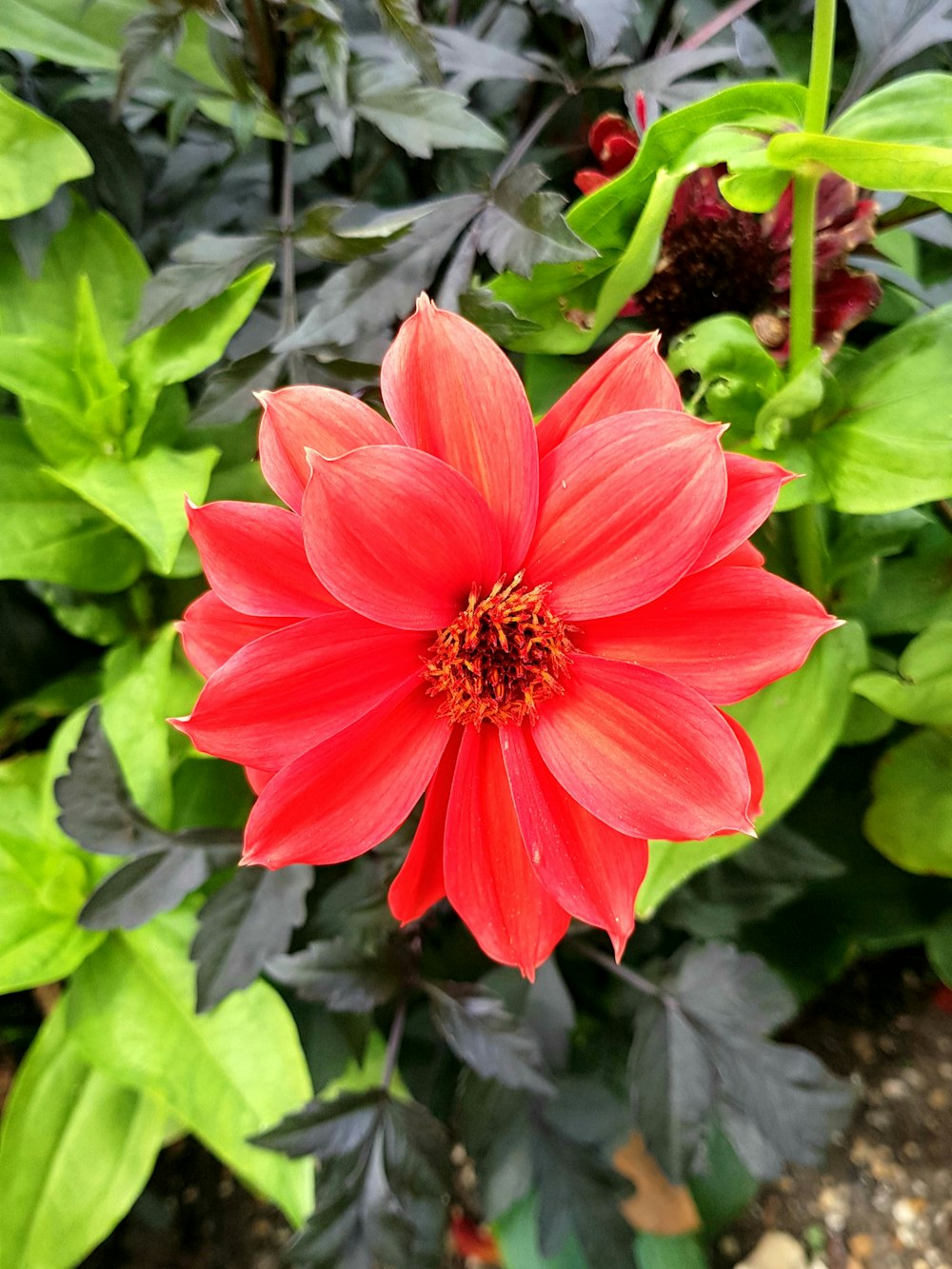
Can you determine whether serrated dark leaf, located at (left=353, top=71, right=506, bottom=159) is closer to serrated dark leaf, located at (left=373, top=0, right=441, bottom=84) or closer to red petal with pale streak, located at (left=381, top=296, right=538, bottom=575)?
serrated dark leaf, located at (left=373, top=0, right=441, bottom=84)

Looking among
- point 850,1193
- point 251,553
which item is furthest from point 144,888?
point 850,1193

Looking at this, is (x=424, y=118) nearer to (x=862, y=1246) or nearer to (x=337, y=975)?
(x=337, y=975)

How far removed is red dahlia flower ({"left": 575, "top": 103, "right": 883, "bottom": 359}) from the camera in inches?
16.3

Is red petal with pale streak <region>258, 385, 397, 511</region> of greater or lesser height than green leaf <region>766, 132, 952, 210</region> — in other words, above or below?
below

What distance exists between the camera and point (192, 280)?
0.45 metres

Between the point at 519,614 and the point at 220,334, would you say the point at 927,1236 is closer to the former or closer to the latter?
the point at 519,614

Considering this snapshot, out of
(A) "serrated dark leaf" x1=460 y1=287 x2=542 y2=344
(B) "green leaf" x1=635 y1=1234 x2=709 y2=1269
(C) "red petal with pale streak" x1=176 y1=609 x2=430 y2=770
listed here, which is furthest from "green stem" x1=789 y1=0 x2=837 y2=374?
(B) "green leaf" x1=635 y1=1234 x2=709 y2=1269

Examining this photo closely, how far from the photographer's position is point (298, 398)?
30cm

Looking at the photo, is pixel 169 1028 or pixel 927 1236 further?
pixel 927 1236

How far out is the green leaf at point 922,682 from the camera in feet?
1.32

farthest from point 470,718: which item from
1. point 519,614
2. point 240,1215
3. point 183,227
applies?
point 240,1215

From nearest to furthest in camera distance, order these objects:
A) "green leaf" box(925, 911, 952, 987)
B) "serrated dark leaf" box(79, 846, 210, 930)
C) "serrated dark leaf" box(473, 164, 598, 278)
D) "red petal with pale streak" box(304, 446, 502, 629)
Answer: "red petal with pale streak" box(304, 446, 502, 629), "serrated dark leaf" box(473, 164, 598, 278), "serrated dark leaf" box(79, 846, 210, 930), "green leaf" box(925, 911, 952, 987)

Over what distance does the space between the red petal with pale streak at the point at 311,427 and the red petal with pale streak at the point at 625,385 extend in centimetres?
7

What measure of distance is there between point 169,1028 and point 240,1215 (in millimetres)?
287
